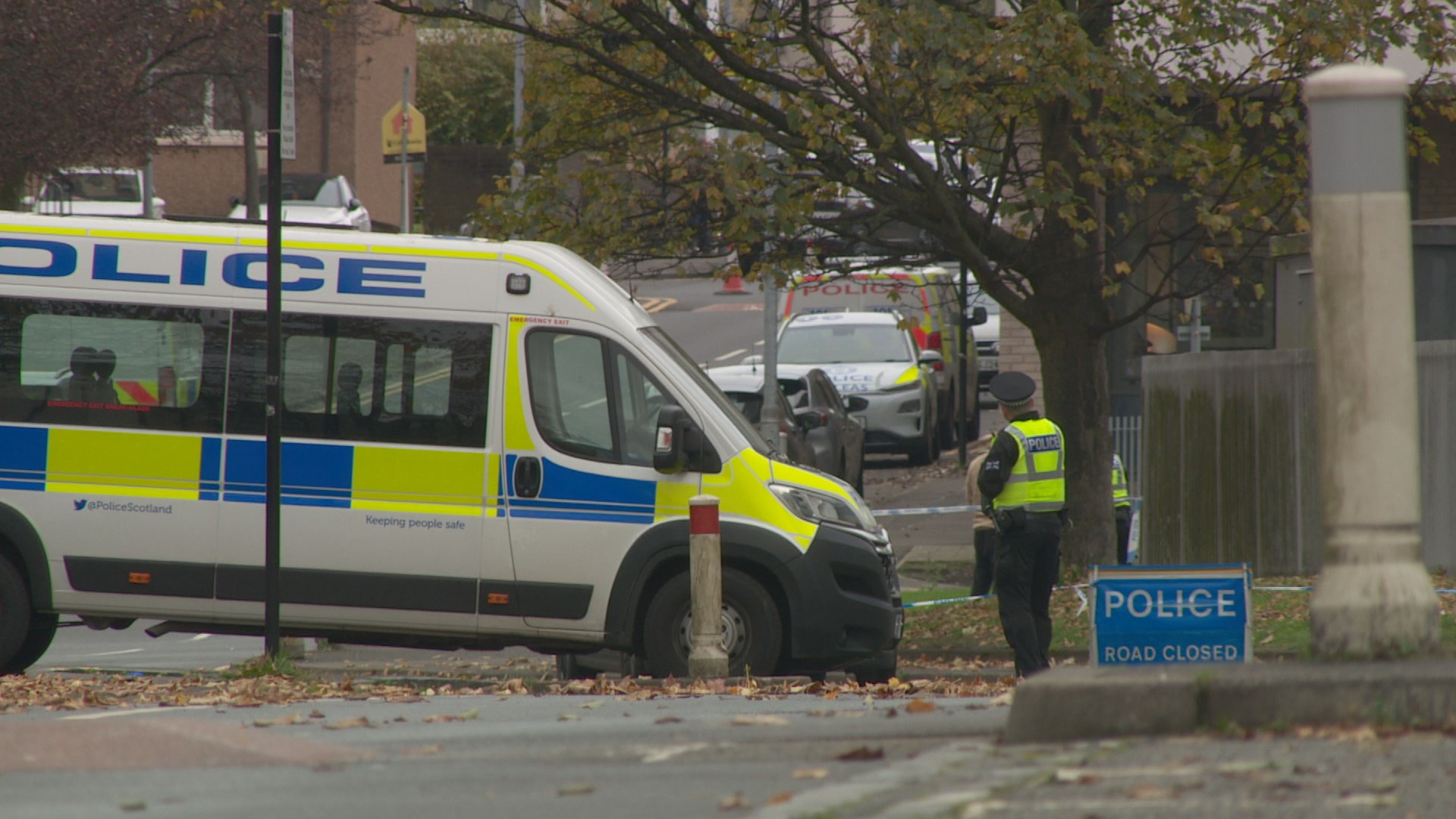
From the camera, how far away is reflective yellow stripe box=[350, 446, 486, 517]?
9781 mm

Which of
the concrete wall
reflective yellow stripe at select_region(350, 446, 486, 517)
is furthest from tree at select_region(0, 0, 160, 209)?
the concrete wall

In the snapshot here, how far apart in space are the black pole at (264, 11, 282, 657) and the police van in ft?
2.51

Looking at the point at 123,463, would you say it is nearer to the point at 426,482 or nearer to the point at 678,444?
the point at 426,482

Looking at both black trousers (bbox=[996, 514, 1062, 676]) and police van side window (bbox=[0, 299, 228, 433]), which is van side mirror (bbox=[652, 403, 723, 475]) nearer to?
black trousers (bbox=[996, 514, 1062, 676])

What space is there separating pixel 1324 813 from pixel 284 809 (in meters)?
2.71

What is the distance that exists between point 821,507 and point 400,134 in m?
20.3

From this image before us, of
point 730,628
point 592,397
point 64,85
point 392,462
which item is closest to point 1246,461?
point 730,628

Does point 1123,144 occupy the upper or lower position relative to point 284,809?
upper

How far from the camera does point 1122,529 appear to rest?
1409 centimetres

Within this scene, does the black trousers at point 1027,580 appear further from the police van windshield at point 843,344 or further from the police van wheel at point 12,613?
the police van windshield at point 843,344

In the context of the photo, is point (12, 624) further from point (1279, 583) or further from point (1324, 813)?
point (1279, 583)

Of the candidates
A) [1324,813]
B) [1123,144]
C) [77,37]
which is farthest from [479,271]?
[77,37]

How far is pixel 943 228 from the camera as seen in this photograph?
12656 millimetres

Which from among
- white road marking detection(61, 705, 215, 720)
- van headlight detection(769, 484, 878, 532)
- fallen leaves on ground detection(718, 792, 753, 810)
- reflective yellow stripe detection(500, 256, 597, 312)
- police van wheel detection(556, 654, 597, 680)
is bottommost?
police van wheel detection(556, 654, 597, 680)
